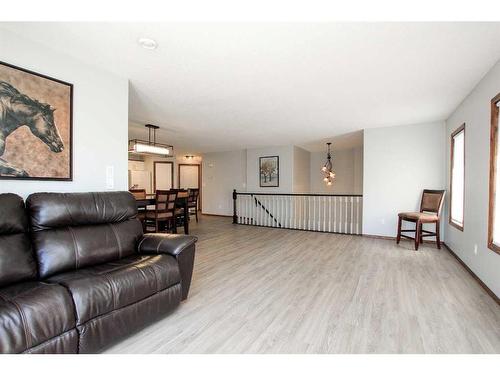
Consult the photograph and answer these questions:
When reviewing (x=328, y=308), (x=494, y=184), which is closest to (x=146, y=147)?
(x=328, y=308)

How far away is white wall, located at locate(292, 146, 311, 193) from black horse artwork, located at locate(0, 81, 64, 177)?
5.88 m

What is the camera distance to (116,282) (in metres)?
1.54

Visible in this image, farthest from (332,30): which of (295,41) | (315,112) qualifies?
(315,112)

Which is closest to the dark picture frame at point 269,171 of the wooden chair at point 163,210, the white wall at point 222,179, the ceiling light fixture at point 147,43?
the white wall at point 222,179

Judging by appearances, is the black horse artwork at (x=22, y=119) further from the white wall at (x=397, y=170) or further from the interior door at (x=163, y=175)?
the interior door at (x=163, y=175)

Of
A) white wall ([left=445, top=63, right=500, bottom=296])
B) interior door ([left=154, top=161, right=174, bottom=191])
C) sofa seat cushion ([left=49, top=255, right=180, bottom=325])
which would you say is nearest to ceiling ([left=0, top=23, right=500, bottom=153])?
white wall ([left=445, top=63, right=500, bottom=296])

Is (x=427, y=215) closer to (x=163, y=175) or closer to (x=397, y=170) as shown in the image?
(x=397, y=170)

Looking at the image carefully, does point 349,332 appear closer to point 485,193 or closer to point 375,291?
point 375,291

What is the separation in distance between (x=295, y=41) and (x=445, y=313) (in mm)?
2554

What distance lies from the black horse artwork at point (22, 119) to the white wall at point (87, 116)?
14cm

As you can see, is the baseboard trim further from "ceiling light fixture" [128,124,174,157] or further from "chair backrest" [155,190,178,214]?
"ceiling light fixture" [128,124,174,157]

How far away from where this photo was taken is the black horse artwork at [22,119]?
1766mm

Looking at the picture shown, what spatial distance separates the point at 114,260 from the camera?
6.47 ft

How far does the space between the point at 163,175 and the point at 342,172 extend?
21.5 ft
